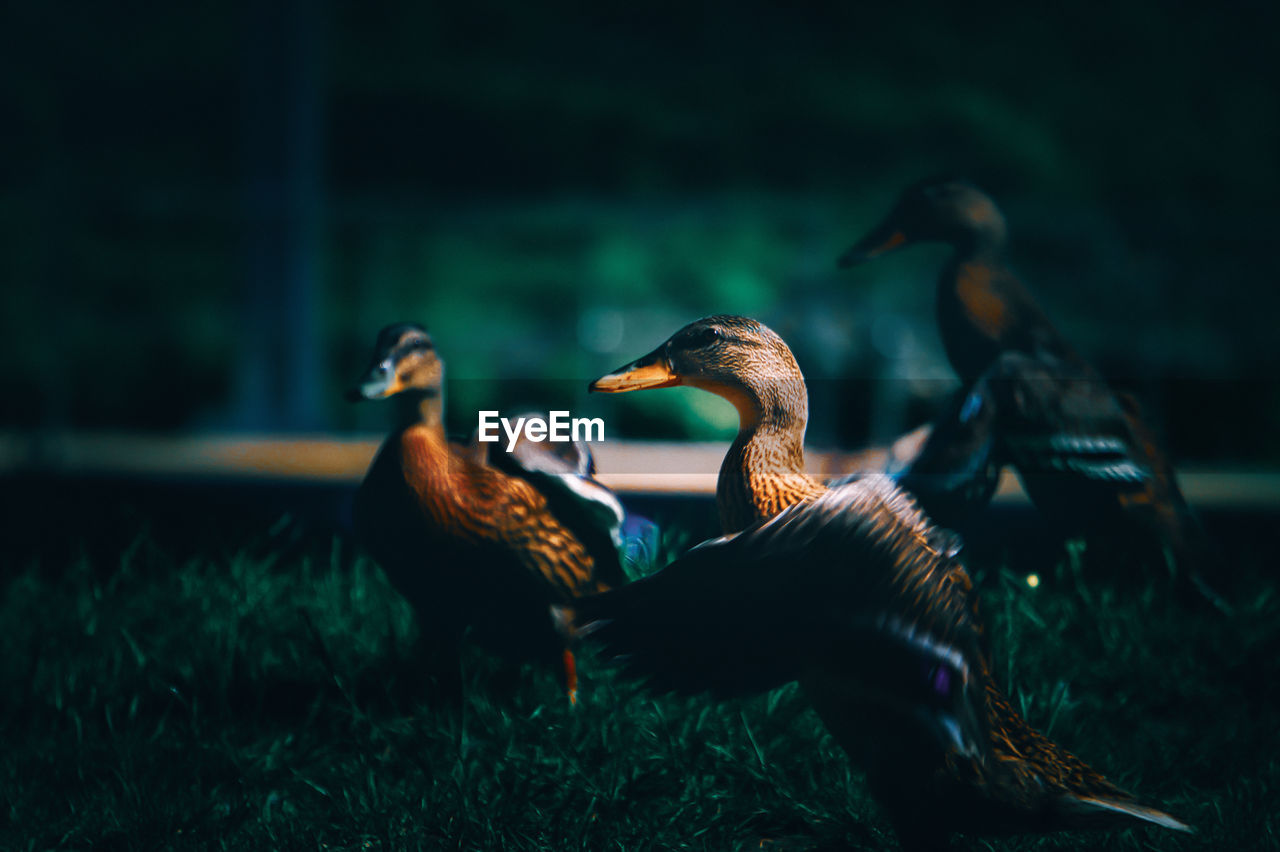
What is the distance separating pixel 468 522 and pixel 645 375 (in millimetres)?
580

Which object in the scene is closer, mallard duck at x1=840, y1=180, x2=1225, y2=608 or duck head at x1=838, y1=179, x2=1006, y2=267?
mallard duck at x1=840, y1=180, x2=1225, y2=608

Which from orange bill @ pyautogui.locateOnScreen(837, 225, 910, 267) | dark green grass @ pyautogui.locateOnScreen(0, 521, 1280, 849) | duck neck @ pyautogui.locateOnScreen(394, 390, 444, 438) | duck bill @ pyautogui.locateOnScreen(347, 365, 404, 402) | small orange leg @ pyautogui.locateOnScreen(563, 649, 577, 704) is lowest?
dark green grass @ pyautogui.locateOnScreen(0, 521, 1280, 849)

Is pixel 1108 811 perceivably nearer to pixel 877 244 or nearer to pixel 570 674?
pixel 570 674

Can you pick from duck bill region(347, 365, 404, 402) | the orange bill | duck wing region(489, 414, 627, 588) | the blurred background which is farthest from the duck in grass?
the blurred background

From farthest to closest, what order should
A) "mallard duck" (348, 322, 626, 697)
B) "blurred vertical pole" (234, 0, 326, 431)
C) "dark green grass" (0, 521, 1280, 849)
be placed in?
"blurred vertical pole" (234, 0, 326, 431), "mallard duck" (348, 322, 626, 697), "dark green grass" (0, 521, 1280, 849)

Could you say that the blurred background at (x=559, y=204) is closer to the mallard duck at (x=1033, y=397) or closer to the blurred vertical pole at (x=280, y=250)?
the blurred vertical pole at (x=280, y=250)

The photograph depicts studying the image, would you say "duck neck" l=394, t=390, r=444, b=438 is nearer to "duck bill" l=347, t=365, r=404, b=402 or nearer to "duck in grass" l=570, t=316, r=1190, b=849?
"duck bill" l=347, t=365, r=404, b=402

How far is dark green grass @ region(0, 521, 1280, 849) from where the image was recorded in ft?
6.19

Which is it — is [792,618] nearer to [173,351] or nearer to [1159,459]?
[1159,459]

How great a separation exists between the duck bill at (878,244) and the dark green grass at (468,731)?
0.96 m

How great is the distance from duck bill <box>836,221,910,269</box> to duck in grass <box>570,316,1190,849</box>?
736 millimetres

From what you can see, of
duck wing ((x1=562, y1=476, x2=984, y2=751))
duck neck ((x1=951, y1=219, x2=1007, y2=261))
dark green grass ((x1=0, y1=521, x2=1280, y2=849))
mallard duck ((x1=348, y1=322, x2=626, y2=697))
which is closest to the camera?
duck wing ((x1=562, y1=476, x2=984, y2=751))

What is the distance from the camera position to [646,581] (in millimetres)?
1483

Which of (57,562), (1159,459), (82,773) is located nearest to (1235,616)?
(1159,459)
